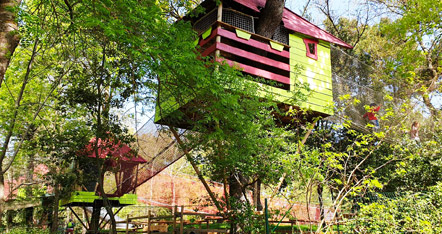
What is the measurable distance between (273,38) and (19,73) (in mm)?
8731

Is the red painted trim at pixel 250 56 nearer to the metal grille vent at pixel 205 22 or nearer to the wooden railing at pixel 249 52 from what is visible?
the wooden railing at pixel 249 52

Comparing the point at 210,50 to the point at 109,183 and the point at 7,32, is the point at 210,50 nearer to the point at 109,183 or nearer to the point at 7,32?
the point at 7,32

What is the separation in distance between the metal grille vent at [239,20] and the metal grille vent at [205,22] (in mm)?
311

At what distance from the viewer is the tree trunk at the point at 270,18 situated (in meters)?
7.84

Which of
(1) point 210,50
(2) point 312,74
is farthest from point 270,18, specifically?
(1) point 210,50

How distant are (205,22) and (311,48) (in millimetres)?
2691

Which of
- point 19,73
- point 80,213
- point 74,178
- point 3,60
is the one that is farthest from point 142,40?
point 80,213

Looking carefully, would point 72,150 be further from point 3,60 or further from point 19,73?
point 19,73

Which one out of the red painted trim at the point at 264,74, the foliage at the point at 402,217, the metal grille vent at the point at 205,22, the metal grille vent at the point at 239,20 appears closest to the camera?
the foliage at the point at 402,217

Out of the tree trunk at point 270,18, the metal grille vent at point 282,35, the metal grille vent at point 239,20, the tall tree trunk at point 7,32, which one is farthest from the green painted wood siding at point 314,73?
the tall tree trunk at point 7,32

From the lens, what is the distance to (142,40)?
4488 mm

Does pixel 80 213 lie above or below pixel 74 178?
below

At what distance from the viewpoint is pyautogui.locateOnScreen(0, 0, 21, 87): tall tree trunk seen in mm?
4328

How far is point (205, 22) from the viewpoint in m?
8.00
